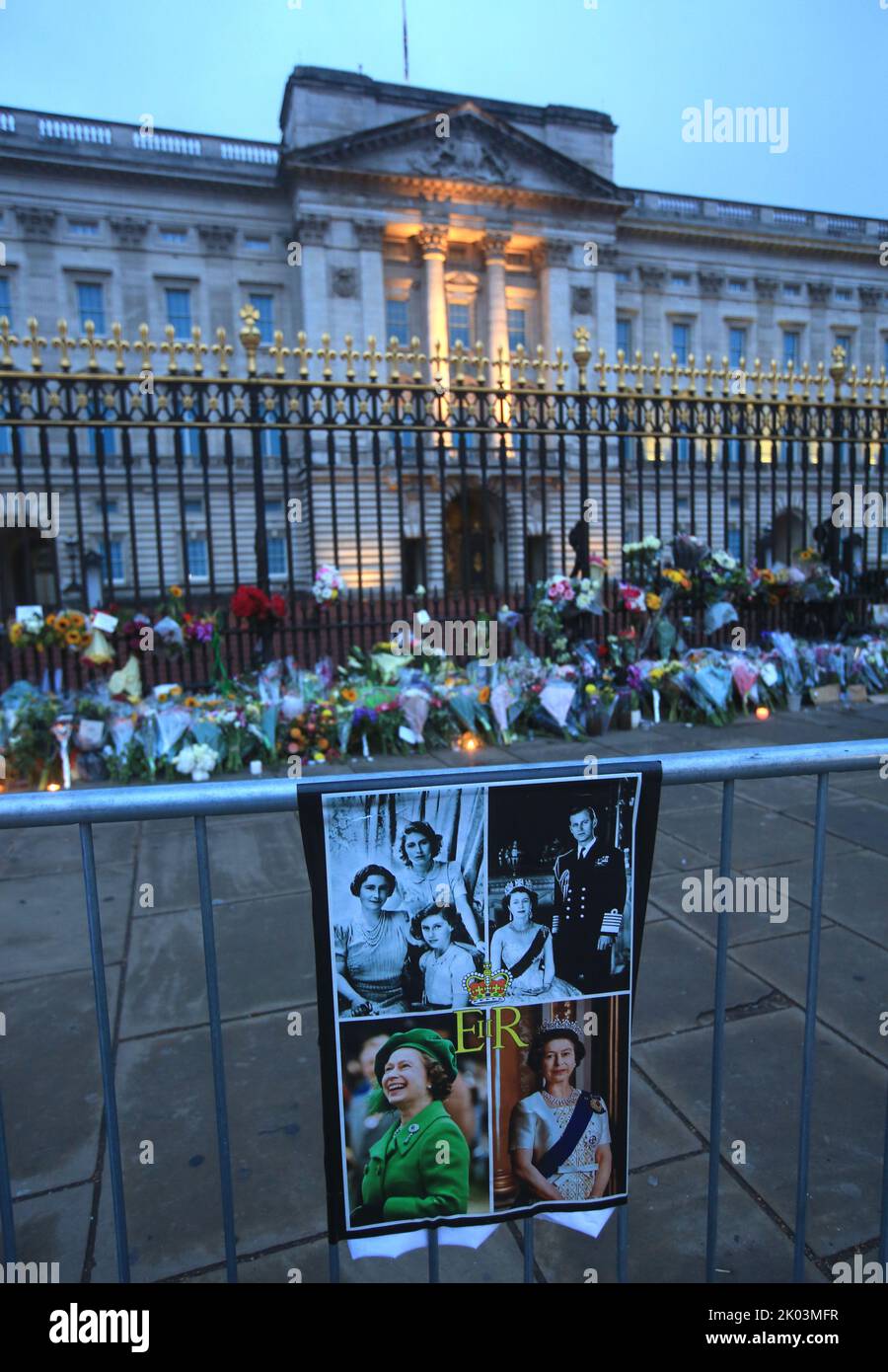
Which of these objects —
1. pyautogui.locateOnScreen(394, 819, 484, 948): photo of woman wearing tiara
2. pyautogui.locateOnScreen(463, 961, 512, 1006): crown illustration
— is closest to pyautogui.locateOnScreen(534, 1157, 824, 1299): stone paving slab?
pyautogui.locateOnScreen(463, 961, 512, 1006): crown illustration

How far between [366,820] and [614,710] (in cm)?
693

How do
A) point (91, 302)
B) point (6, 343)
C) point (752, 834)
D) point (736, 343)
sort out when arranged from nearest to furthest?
point (752, 834) < point (6, 343) < point (91, 302) < point (736, 343)

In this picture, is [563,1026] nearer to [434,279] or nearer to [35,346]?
[35,346]

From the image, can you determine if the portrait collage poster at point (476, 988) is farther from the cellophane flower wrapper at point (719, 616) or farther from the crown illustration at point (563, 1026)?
the cellophane flower wrapper at point (719, 616)

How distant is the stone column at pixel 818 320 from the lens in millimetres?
41000

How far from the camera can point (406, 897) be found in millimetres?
1508

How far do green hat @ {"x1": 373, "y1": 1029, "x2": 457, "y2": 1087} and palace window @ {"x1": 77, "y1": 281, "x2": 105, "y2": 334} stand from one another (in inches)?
1432

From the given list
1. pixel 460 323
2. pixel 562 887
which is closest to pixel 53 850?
pixel 562 887

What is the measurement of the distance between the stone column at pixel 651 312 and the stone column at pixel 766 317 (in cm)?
552

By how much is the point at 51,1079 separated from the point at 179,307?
120 feet

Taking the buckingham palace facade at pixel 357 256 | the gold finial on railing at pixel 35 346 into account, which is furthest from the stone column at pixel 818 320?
the gold finial on railing at pixel 35 346

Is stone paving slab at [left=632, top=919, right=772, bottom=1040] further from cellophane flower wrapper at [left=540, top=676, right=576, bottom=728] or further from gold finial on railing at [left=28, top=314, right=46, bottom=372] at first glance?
gold finial on railing at [left=28, top=314, right=46, bottom=372]
